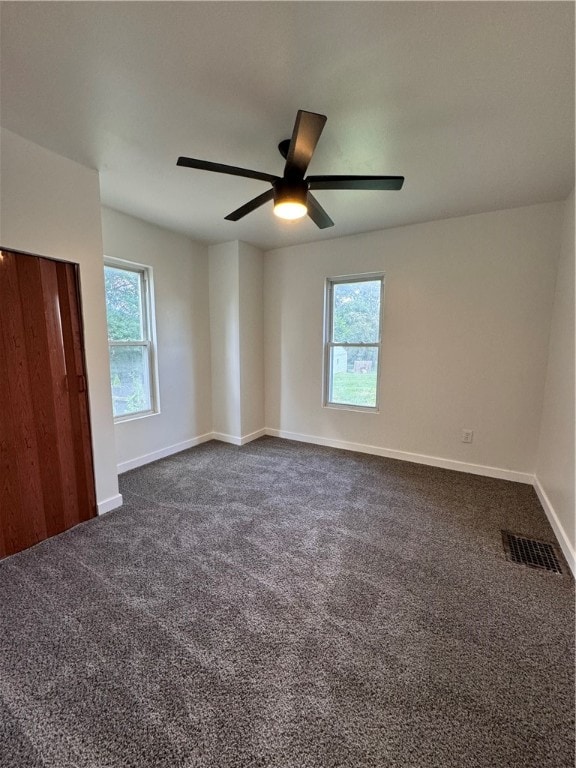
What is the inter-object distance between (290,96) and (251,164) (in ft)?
2.15

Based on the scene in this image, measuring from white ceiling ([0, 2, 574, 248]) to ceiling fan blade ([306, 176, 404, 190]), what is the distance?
0.33 metres

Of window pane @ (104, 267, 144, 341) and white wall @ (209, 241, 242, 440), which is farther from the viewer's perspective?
white wall @ (209, 241, 242, 440)

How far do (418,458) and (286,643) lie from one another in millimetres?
2565

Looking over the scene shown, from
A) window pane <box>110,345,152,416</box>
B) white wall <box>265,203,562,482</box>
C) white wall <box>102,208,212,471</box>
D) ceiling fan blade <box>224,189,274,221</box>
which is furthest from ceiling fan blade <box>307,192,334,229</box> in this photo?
window pane <box>110,345,152,416</box>

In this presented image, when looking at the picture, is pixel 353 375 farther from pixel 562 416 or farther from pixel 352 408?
pixel 562 416

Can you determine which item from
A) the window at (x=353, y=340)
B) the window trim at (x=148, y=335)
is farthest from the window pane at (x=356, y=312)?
the window trim at (x=148, y=335)

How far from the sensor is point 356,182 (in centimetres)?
174

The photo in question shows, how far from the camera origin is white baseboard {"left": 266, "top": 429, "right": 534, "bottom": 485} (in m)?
3.08

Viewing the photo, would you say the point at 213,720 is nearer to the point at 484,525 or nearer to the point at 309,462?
the point at 484,525

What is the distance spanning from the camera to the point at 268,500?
8.89 ft

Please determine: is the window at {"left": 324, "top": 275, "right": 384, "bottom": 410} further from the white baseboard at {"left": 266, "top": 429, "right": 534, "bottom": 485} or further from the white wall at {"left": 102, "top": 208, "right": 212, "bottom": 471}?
the white wall at {"left": 102, "top": 208, "right": 212, "bottom": 471}

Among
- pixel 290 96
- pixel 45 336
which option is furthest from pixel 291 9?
pixel 45 336

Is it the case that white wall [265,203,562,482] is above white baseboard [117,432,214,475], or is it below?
above

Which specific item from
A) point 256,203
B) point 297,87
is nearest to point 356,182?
point 297,87
